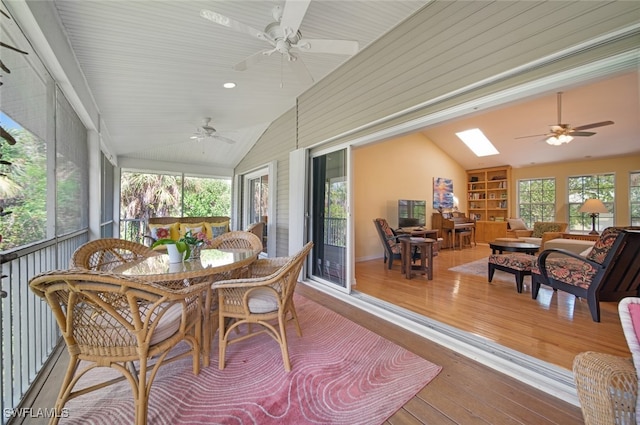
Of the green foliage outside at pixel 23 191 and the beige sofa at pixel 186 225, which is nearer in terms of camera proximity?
the green foliage outside at pixel 23 191

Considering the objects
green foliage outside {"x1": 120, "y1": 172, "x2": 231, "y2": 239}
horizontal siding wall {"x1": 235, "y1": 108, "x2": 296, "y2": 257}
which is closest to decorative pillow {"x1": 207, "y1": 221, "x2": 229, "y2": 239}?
horizontal siding wall {"x1": 235, "y1": 108, "x2": 296, "y2": 257}

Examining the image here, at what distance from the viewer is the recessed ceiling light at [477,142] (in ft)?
24.6

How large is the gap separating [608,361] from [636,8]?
199 centimetres

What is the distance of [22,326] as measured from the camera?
5.87 ft

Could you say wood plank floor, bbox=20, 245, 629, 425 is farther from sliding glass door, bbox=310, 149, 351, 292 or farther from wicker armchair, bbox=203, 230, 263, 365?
wicker armchair, bbox=203, 230, 263, 365

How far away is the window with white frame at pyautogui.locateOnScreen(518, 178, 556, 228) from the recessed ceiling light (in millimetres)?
1764

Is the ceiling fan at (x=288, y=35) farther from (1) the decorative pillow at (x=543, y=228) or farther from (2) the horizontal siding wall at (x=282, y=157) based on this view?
(1) the decorative pillow at (x=543, y=228)

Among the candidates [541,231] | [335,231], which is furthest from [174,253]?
[541,231]

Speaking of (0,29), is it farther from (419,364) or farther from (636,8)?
(636,8)

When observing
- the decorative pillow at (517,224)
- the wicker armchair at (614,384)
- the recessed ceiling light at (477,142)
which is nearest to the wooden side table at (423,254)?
the wicker armchair at (614,384)

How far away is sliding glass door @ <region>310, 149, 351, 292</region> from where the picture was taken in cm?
374

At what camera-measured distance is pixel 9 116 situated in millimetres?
1576

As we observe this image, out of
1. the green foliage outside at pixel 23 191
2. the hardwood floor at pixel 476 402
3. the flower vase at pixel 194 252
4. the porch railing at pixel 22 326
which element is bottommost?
the hardwood floor at pixel 476 402

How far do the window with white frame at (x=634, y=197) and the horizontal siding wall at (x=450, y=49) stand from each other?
25.9 feet
